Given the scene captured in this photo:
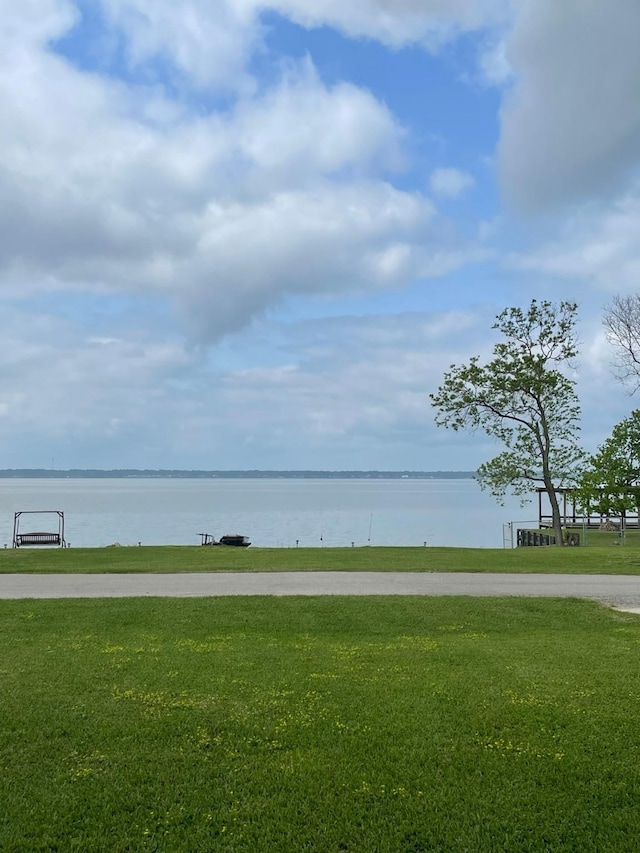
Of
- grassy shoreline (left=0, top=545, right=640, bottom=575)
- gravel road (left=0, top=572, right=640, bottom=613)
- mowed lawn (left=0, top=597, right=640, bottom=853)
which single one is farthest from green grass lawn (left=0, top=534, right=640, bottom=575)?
mowed lawn (left=0, top=597, right=640, bottom=853)

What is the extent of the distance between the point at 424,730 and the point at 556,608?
677 cm

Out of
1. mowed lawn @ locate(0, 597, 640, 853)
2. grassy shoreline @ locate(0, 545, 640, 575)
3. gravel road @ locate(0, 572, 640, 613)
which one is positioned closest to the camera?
mowed lawn @ locate(0, 597, 640, 853)

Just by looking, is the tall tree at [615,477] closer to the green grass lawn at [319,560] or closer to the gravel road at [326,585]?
the green grass lawn at [319,560]

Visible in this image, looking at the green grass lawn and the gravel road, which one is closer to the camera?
the gravel road

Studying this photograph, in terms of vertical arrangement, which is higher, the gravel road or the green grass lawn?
the green grass lawn

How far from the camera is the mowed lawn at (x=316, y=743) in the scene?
400 cm

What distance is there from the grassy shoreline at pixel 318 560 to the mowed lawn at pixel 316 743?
8.25 m

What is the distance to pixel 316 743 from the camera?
16.8ft

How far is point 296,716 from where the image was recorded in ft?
18.6

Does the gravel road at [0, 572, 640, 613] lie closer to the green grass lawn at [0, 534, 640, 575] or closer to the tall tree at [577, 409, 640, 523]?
the green grass lawn at [0, 534, 640, 575]

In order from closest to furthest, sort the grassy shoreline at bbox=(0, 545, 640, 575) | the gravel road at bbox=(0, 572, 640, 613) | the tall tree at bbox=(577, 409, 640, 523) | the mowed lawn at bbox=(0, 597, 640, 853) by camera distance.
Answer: the mowed lawn at bbox=(0, 597, 640, 853), the gravel road at bbox=(0, 572, 640, 613), the grassy shoreline at bbox=(0, 545, 640, 575), the tall tree at bbox=(577, 409, 640, 523)

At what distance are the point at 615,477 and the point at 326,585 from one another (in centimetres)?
2334

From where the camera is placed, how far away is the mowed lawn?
400 cm

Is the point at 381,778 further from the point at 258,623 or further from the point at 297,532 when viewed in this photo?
the point at 297,532
